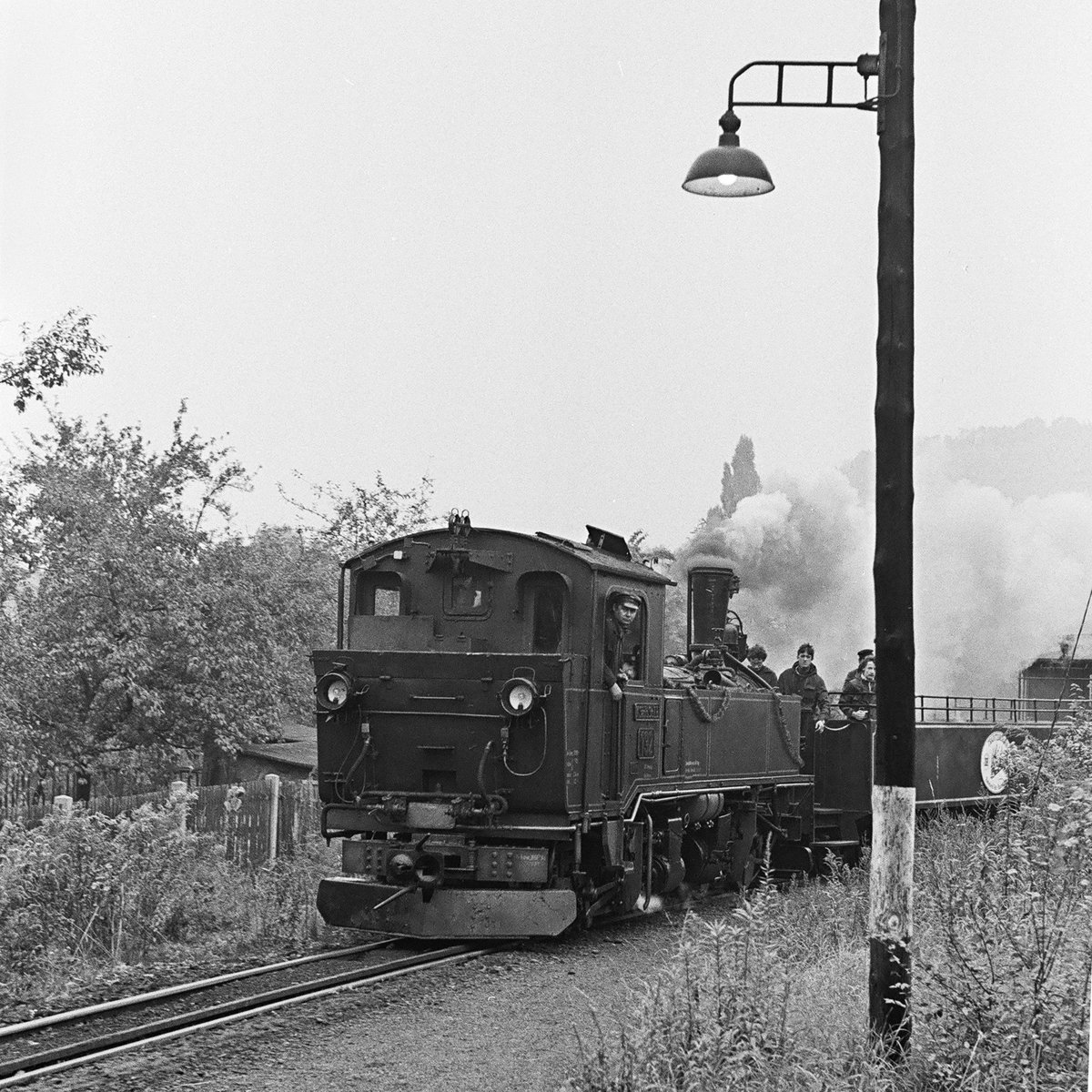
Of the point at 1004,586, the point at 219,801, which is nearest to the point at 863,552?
the point at 1004,586

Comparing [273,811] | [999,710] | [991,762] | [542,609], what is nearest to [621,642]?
[542,609]

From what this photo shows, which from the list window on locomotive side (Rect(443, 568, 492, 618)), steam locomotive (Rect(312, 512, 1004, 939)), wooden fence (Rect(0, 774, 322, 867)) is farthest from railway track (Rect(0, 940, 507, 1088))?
wooden fence (Rect(0, 774, 322, 867))

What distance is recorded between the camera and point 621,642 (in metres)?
10.6

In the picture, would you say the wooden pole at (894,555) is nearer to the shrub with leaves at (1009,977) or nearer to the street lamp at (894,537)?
the street lamp at (894,537)

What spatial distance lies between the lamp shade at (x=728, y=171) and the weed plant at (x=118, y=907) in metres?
6.11

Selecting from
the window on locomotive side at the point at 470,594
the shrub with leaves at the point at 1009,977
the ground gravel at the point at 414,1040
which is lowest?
the ground gravel at the point at 414,1040

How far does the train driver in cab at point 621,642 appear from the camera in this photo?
10320 mm

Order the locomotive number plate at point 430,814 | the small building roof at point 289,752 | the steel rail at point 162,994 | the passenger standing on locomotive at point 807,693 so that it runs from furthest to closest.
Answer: the small building roof at point 289,752 → the passenger standing on locomotive at point 807,693 → the locomotive number plate at point 430,814 → the steel rail at point 162,994

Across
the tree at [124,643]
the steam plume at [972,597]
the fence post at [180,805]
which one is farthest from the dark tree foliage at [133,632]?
the steam plume at [972,597]

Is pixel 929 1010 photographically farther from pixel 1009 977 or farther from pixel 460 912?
pixel 460 912

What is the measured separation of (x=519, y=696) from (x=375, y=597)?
1.74m

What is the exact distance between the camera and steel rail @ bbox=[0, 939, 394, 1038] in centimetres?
741

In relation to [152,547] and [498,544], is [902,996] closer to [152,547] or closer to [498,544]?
[498,544]

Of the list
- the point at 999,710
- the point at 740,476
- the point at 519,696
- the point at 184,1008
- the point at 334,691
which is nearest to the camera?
the point at 184,1008
